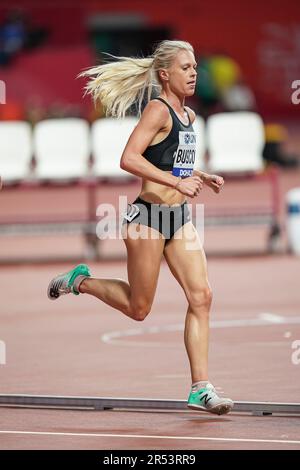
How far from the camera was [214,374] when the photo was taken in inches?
454

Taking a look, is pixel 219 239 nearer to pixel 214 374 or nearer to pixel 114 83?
pixel 214 374

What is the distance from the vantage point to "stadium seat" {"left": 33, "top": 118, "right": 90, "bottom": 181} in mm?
20984

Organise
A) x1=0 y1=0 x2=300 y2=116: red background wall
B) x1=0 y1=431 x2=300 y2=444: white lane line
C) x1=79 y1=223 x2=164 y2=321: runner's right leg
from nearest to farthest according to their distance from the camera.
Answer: x1=0 y1=431 x2=300 y2=444: white lane line
x1=79 y1=223 x2=164 y2=321: runner's right leg
x1=0 y1=0 x2=300 y2=116: red background wall

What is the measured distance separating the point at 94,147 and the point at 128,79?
10.8 m

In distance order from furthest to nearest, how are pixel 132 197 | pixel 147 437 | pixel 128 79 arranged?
pixel 132 197 < pixel 128 79 < pixel 147 437

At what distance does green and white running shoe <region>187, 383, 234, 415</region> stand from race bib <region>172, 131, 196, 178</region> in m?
1.47

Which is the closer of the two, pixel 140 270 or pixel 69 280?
pixel 140 270

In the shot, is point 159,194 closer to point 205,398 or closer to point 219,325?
point 205,398

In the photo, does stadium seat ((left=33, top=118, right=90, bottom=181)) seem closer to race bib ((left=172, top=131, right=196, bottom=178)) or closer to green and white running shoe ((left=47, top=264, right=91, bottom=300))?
green and white running shoe ((left=47, top=264, right=91, bottom=300))

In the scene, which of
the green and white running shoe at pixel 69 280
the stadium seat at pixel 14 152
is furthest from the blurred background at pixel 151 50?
the green and white running shoe at pixel 69 280

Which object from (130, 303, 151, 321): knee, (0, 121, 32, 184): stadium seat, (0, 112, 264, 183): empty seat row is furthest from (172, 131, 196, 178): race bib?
(0, 121, 32, 184): stadium seat

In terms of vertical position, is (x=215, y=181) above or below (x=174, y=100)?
below

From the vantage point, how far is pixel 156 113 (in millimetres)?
9719

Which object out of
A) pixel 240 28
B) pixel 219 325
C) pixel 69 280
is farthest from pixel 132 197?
pixel 69 280
